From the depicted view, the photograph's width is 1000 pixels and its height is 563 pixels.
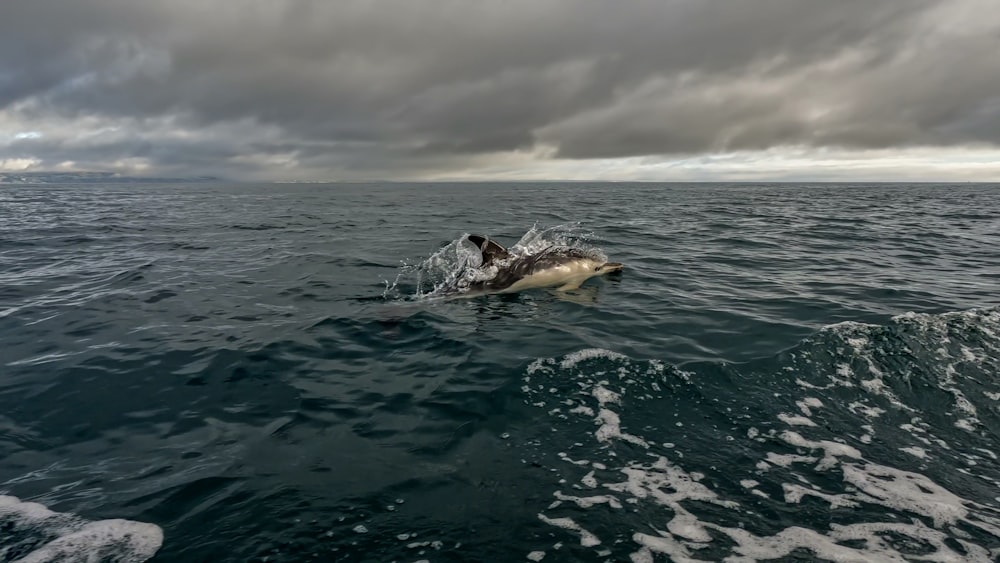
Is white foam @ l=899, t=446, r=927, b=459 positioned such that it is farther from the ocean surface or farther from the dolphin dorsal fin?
the dolphin dorsal fin

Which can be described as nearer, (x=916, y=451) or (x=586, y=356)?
(x=916, y=451)

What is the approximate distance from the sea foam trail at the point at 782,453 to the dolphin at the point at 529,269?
212 inches

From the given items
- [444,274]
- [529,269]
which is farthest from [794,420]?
[444,274]

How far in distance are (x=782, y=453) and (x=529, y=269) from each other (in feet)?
29.7

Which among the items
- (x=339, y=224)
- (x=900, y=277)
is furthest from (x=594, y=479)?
(x=339, y=224)

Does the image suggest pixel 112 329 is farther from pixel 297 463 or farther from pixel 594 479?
pixel 594 479

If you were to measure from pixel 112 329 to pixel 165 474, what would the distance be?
6884 millimetres

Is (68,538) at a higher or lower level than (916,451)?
lower

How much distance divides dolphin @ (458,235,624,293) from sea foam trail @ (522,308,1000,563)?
17.7 feet

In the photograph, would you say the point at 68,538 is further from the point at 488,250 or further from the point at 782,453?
the point at 488,250

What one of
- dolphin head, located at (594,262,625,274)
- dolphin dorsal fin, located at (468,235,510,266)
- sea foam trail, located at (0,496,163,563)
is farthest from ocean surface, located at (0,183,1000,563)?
dolphin dorsal fin, located at (468,235,510,266)

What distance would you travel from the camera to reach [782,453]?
19.3ft

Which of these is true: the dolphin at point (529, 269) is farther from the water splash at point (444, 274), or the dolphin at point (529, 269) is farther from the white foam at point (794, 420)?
the white foam at point (794, 420)

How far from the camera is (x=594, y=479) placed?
5.50 m
